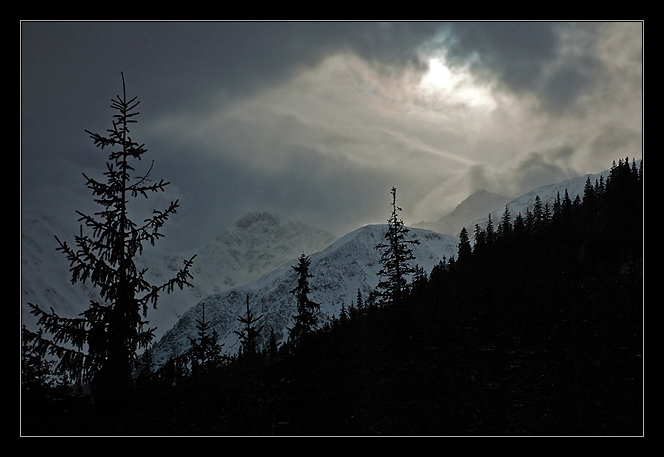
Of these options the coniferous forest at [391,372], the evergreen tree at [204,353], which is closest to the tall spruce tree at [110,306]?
the coniferous forest at [391,372]

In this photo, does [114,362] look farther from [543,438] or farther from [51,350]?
[543,438]

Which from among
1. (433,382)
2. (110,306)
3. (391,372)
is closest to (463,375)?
(433,382)

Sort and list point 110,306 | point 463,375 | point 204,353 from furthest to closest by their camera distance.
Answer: point 204,353 < point 463,375 < point 110,306

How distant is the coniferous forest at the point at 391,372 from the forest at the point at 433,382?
0.08 meters

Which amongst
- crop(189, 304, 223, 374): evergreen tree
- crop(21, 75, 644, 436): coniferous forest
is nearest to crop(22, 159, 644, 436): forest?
crop(21, 75, 644, 436): coniferous forest

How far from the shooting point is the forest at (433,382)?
49.0ft

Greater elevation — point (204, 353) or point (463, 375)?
point (463, 375)

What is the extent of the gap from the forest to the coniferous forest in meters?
0.08

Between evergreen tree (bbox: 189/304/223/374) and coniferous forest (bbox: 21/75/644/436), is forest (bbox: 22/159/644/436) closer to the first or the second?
coniferous forest (bbox: 21/75/644/436)

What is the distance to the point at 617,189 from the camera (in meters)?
76.6

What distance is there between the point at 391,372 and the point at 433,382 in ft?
9.00

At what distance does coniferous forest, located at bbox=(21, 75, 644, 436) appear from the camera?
1277 cm

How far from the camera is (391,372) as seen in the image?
2978 cm

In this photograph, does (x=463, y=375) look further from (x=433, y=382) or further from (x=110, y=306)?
(x=110, y=306)
